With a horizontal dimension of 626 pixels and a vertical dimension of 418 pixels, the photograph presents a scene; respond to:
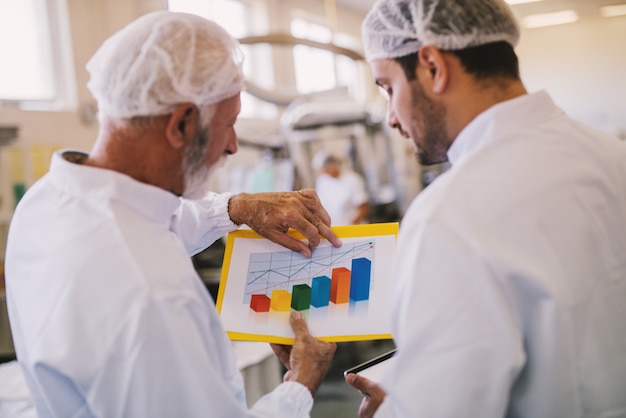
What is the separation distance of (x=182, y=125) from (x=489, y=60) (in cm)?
60

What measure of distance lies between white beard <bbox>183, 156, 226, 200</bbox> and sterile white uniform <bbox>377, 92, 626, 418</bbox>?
1.44ft

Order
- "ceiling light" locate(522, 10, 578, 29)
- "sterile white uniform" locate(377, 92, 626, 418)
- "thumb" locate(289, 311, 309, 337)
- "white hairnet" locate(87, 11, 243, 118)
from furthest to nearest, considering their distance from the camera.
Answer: "ceiling light" locate(522, 10, 578, 29), "thumb" locate(289, 311, 309, 337), "white hairnet" locate(87, 11, 243, 118), "sterile white uniform" locate(377, 92, 626, 418)

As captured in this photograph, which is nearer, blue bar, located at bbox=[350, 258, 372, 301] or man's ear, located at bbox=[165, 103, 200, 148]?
man's ear, located at bbox=[165, 103, 200, 148]

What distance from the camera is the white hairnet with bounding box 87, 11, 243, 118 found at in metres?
1.00

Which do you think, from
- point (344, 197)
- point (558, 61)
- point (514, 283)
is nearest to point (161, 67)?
point (514, 283)

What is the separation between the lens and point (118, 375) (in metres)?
0.90

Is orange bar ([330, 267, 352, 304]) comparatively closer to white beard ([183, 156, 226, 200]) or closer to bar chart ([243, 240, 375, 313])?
bar chart ([243, 240, 375, 313])

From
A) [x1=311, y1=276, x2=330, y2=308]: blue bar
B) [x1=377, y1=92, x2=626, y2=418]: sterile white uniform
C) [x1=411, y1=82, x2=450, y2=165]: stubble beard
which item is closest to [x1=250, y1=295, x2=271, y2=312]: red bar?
[x1=311, y1=276, x2=330, y2=308]: blue bar

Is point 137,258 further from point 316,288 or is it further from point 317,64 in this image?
point 317,64

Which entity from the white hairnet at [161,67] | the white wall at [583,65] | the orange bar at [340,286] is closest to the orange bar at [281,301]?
the orange bar at [340,286]

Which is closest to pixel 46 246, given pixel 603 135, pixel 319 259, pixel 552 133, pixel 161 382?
pixel 161 382

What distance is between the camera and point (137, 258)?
0.94m

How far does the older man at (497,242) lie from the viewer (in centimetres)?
85

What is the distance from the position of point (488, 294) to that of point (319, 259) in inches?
22.6
